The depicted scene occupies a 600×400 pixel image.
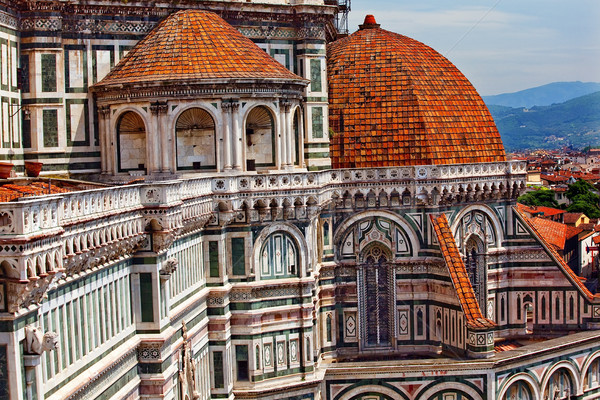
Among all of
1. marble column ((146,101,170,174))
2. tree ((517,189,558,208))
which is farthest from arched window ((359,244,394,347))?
tree ((517,189,558,208))

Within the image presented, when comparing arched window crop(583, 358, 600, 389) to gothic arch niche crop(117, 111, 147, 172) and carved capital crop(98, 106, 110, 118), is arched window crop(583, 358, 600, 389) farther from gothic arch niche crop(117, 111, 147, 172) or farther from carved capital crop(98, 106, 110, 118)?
carved capital crop(98, 106, 110, 118)

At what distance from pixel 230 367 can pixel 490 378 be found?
35.1ft

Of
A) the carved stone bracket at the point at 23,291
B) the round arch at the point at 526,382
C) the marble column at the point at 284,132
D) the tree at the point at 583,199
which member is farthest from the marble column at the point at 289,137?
the tree at the point at 583,199

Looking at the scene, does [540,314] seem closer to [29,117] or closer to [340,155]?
[340,155]

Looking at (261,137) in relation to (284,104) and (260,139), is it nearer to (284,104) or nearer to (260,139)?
(260,139)

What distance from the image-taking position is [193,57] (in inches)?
1410

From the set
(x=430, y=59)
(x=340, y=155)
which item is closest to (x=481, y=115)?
(x=430, y=59)

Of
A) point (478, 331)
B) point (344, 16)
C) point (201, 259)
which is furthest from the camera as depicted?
point (344, 16)

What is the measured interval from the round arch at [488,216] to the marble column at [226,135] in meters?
11.4

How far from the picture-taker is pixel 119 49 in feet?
123

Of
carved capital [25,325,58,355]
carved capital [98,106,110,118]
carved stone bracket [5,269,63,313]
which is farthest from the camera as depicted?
carved capital [98,106,110,118]

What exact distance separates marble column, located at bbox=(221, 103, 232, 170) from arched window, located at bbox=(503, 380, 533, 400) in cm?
1444

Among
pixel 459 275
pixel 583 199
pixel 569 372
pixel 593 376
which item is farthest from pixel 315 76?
pixel 583 199

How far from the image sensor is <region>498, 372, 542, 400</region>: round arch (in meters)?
39.9
